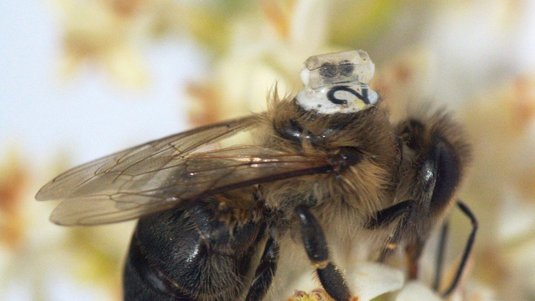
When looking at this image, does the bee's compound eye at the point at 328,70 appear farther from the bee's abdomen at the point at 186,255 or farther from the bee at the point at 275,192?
the bee's abdomen at the point at 186,255

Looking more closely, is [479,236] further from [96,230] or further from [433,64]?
[96,230]

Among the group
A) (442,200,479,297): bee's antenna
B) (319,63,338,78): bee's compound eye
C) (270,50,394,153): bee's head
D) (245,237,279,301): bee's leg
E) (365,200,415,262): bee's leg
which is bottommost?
(442,200,479,297): bee's antenna

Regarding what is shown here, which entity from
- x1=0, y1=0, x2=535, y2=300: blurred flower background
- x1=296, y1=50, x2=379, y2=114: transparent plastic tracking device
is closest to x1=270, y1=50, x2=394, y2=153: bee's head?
x1=296, y1=50, x2=379, y2=114: transparent plastic tracking device

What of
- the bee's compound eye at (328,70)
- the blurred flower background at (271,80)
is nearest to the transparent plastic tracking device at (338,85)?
the bee's compound eye at (328,70)

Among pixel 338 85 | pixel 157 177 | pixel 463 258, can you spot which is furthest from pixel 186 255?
pixel 463 258

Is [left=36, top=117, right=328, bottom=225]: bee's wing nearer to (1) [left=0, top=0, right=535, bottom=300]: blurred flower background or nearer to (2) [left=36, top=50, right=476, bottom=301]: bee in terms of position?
(2) [left=36, top=50, right=476, bottom=301]: bee

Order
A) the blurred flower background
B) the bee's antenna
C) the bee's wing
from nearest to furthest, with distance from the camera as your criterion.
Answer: the bee's wing, the bee's antenna, the blurred flower background

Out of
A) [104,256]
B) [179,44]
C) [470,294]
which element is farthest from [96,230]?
[470,294]
